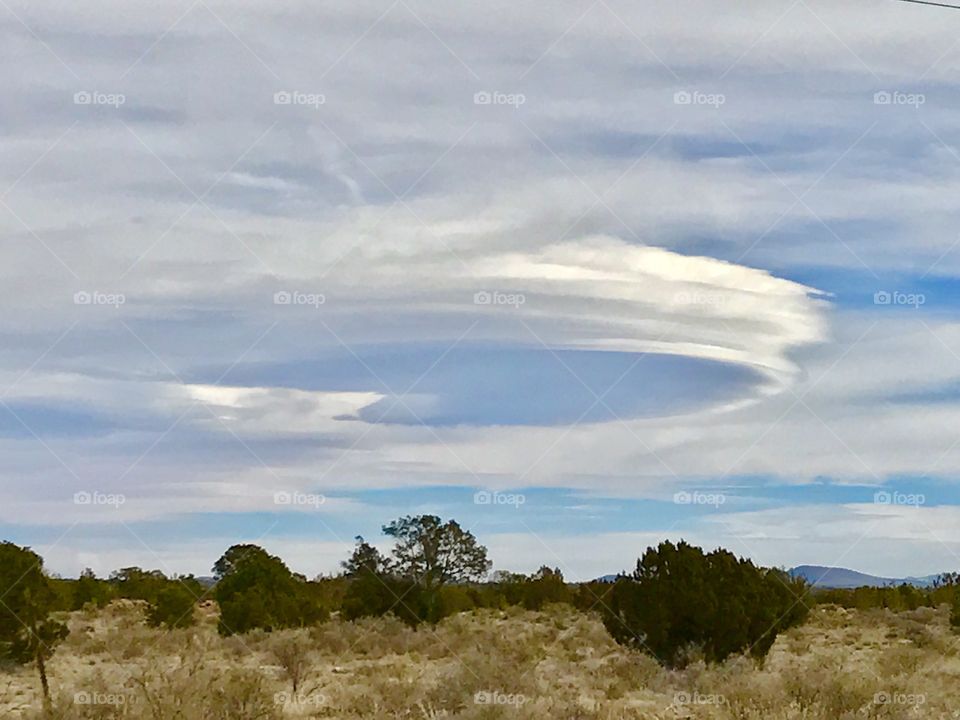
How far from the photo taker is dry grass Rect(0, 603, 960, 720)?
14.3 metres

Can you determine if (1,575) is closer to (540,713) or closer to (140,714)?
(140,714)

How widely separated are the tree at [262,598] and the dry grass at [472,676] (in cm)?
85

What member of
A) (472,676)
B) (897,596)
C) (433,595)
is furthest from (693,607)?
(897,596)

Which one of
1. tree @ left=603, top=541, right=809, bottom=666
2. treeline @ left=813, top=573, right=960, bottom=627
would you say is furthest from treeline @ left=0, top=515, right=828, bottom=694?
treeline @ left=813, top=573, right=960, bottom=627

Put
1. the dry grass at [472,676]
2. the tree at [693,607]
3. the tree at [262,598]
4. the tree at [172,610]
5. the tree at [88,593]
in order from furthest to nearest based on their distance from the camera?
the tree at [88,593]
the tree at [172,610]
the tree at [262,598]
the tree at [693,607]
the dry grass at [472,676]

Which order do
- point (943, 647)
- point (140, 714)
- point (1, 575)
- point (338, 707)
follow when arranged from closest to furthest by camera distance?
point (140, 714) → point (338, 707) → point (1, 575) → point (943, 647)

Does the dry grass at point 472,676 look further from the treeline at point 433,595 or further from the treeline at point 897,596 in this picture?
the treeline at point 897,596

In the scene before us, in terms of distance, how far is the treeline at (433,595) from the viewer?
21.9 meters

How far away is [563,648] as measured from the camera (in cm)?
2781

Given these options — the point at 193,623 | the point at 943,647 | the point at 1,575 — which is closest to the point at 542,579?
the point at 193,623

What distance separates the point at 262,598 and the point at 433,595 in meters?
5.29

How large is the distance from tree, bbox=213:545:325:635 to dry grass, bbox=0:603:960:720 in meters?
0.85

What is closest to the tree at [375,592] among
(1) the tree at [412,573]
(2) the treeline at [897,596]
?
(1) the tree at [412,573]

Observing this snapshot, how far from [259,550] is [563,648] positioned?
347 inches
